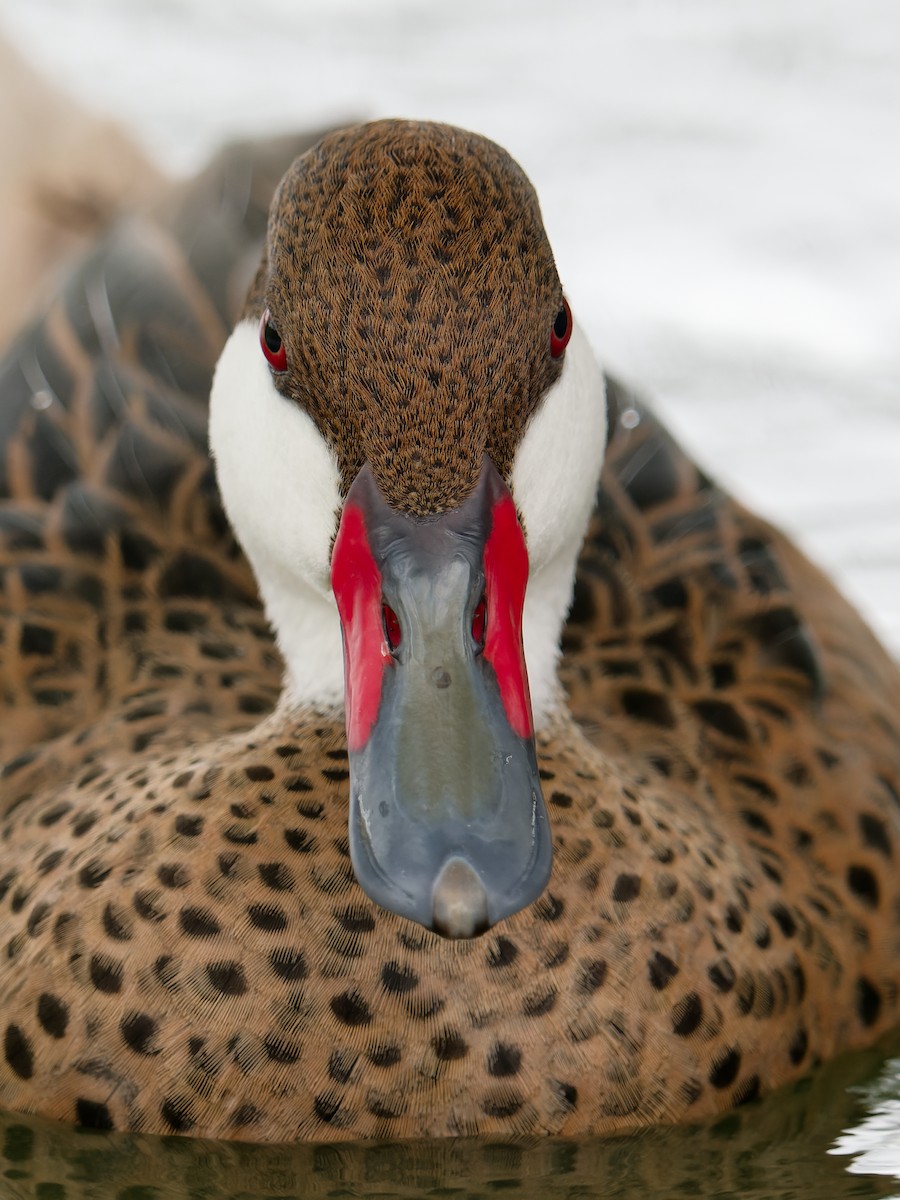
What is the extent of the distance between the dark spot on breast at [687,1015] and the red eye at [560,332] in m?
0.87

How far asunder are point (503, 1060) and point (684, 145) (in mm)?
4765

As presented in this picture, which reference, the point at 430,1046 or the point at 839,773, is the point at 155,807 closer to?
the point at 430,1046

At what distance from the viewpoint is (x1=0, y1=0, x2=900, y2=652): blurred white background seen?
585 cm

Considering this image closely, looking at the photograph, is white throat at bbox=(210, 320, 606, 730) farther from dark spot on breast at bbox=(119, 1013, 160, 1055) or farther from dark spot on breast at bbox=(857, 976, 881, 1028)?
dark spot on breast at bbox=(857, 976, 881, 1028)

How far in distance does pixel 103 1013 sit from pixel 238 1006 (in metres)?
0.18

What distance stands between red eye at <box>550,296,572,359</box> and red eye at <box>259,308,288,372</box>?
13.3 inches

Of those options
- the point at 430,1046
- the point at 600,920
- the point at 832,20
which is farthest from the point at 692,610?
the point at 832,20

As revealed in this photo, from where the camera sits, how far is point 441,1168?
290cm

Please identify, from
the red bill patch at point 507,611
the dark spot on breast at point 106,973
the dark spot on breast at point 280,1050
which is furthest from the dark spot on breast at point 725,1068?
the dark spot on breast at point 106,973

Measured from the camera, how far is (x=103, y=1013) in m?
2.90

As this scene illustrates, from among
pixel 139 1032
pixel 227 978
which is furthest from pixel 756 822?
pixel 139 1032

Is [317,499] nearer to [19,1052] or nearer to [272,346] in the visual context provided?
[272,346]

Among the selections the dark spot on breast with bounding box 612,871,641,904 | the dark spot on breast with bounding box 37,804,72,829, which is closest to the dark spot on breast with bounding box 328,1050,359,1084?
the dark spot on breast with bounding box 612,871,641,904

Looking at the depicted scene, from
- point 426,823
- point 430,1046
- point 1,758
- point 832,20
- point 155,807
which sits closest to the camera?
point 426,823
